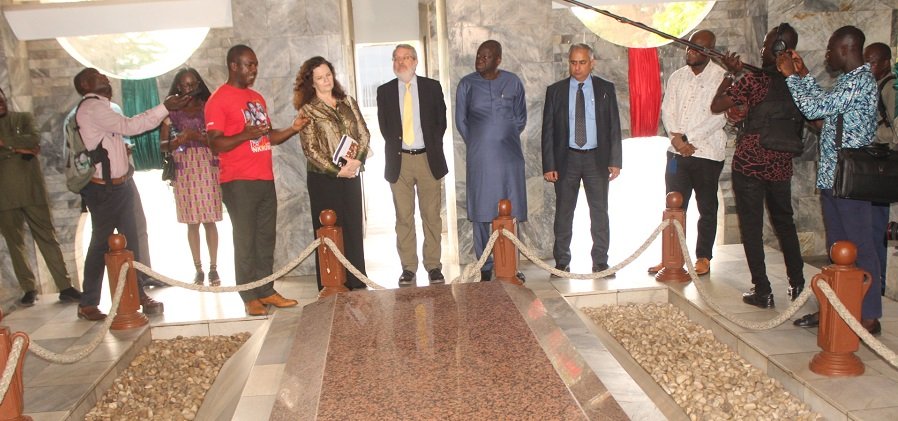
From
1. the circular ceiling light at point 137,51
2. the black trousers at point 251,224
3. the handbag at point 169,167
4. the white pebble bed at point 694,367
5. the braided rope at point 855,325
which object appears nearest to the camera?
the braided rope at point 855,325

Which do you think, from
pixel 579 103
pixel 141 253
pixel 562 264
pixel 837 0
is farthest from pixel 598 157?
pixel 141 253

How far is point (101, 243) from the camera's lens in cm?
529

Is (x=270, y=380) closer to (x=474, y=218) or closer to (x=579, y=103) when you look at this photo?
(x=474, y=218)

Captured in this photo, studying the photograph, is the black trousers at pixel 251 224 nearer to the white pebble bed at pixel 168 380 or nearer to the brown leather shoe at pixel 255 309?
the brown leather shoe at pixel 255 309

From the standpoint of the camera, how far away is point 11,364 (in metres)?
3.17

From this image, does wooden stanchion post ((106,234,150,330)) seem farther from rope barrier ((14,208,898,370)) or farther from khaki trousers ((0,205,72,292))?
khaki trousers ((0,205,72,292))

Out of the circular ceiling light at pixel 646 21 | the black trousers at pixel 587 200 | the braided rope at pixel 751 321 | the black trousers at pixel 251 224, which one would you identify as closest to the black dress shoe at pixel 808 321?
the braided rope at pixel 751 321

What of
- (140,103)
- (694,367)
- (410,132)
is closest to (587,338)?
(694,367)

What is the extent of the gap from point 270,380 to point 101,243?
2329 mm

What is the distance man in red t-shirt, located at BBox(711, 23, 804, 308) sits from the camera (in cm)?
458

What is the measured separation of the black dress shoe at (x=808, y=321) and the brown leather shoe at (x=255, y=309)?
352 cm

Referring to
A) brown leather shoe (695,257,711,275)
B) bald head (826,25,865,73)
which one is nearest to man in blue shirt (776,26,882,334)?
bald head (826,25,865,73)

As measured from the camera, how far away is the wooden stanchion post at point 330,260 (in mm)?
4879

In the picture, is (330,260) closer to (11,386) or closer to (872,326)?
(11,386)
